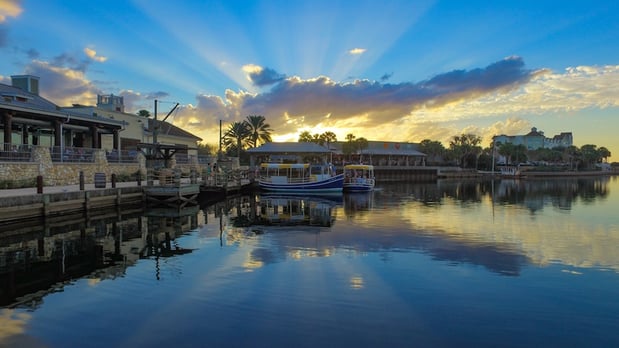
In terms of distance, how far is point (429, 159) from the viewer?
10500cm

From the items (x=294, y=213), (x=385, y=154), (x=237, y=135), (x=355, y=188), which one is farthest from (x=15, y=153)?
(x=385, y=154)

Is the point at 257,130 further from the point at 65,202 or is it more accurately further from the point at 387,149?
the point at 65,202

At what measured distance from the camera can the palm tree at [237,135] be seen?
74738 mm

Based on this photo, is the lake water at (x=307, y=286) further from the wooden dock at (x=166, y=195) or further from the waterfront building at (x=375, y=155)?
the waterfront building at (x=375, y=155)

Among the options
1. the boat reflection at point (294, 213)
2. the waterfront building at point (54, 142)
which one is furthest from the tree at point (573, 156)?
the waterfront building at point (54, 142)

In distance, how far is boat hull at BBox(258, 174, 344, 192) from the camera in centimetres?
4222

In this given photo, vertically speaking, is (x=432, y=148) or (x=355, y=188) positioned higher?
(x=432, y=148)

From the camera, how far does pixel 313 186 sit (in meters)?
42.5

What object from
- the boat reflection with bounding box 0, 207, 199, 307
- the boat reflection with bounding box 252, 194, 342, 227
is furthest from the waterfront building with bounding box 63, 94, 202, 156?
the boat reflection with bounding box 0, 207, 199, 307

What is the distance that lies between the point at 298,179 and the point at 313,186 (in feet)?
7.10

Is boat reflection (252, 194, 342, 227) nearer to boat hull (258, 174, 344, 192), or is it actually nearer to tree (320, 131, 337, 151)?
boat hull (258, 174, 344, 192)

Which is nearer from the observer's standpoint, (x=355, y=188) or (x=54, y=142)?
(x=54, y=142)

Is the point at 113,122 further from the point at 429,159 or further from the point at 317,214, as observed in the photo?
the point at 429,159

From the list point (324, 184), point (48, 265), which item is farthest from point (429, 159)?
point (48, 265)
